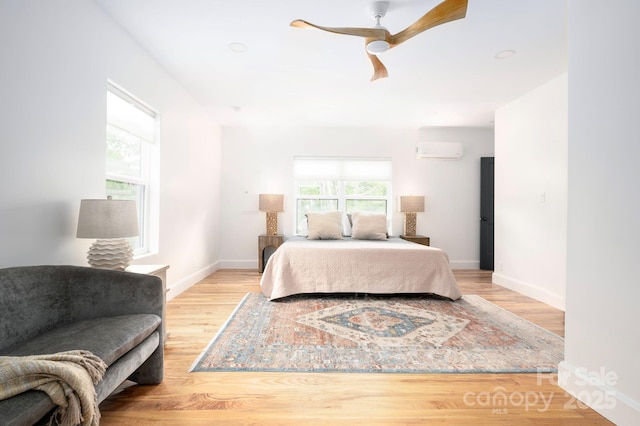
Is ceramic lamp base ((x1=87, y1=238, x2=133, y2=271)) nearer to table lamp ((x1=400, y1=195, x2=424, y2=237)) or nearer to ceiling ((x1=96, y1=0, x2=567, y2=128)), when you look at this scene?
ceiling ((x1=96, y1=0, x2=567, y2=128))

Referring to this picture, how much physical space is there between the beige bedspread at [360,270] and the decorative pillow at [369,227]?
94 centimetres

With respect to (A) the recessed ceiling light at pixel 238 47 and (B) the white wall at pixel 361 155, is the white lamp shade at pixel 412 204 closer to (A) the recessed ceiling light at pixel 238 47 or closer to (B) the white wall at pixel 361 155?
(B) the white wall at pixel 361 155

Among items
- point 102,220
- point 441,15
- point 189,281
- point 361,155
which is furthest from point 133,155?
point 361,155

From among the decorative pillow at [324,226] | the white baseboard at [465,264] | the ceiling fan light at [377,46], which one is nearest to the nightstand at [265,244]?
the decorative pillow at [324,226]

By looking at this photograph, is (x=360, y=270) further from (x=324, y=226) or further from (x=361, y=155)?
(x=361, y=155)

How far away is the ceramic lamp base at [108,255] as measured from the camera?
194cm

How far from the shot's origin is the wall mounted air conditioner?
209 inches

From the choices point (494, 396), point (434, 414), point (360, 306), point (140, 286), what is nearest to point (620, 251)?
point (494, 396)

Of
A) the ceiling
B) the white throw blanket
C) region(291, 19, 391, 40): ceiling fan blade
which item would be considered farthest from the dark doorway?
the white throw blanket

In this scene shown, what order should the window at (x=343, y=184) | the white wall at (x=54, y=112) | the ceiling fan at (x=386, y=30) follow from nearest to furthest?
the white wall at (x=54, y=112)
the ceiling fan at (x=386, y=30)
the window at (x=343, y=184)

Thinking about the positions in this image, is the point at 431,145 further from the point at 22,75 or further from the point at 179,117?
the point at 22,75

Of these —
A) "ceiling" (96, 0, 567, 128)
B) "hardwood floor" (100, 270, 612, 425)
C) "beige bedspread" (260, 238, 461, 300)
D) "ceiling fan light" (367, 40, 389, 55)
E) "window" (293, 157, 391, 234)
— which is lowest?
"hardwood floor" (100, 270, 612, 425)

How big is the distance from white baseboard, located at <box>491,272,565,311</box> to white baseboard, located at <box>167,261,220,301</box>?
13.6 ft

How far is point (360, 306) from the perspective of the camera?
3.18m
